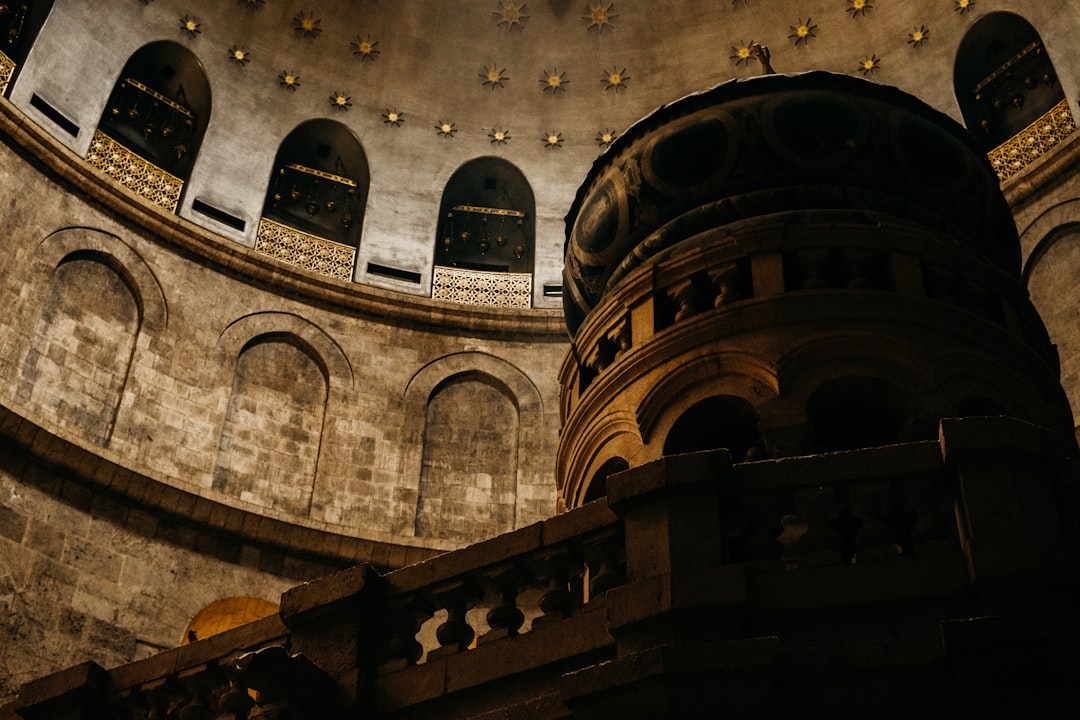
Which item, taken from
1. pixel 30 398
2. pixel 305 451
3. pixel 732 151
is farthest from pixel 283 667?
pixel 305 451

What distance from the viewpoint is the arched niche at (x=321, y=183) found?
22750 millimetres

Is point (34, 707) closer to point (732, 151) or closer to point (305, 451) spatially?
point (732, 151)

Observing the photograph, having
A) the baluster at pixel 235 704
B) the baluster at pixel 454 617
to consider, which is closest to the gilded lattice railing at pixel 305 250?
the baluster at pixel 235 704

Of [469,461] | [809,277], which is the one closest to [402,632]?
[809,277]

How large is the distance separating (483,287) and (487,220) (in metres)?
1.51

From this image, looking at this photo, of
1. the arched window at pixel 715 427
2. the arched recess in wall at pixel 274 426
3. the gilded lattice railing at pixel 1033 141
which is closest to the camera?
the arched window at pixel 715 427

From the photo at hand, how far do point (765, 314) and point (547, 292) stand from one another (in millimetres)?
14316

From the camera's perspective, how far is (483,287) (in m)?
23.1

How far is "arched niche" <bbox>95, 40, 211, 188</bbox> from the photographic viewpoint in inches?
837

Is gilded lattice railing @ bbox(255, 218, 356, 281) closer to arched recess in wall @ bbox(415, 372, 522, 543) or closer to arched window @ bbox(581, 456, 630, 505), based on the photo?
arched recess in wall @ bbox(415, 372, 522, 543)

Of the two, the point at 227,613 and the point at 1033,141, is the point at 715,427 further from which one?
the point at 1033,141

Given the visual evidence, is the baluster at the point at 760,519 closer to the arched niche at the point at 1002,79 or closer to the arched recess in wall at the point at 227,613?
the arched recess in wall at the point at 227,613

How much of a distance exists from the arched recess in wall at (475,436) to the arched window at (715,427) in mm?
10897

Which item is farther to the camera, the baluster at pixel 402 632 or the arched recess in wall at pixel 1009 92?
the arched recess in wall at pixel 1009 92
